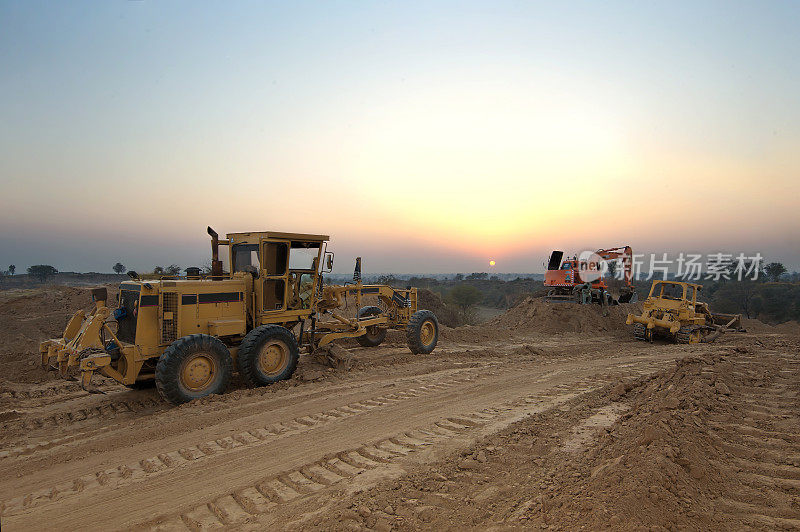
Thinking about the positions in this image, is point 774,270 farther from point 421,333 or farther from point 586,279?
point 421,333

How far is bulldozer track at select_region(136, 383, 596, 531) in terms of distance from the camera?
12.8 ft

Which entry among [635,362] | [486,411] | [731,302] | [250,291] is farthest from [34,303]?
[731,302]

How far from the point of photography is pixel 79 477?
4793mm

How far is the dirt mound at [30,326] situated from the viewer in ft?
31.9

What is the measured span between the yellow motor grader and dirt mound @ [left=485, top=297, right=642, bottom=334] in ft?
33.4

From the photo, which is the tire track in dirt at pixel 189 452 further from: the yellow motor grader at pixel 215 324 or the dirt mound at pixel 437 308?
the dirt mound at pixel 437 308

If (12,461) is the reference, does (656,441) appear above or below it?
above

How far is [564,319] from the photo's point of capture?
18.9 meters

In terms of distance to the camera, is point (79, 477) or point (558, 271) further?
point (558, 271)

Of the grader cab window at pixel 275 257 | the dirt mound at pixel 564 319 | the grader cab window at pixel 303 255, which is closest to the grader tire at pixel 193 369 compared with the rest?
the grader cab window at pixel 275 257

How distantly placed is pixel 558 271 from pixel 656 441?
1744 cm

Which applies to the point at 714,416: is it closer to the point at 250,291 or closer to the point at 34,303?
the point at 250,291

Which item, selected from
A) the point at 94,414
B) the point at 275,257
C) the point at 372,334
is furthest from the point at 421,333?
the point at 94,414

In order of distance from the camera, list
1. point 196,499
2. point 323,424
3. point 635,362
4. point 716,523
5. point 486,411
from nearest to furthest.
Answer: point 716,523, point 196,499, point 323,424, point 486,411, point 635,362
